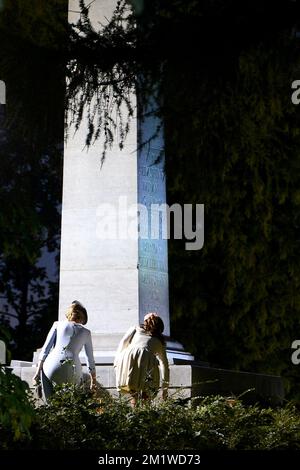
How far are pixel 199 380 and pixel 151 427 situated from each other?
4241mm

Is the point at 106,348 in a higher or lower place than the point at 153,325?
lower

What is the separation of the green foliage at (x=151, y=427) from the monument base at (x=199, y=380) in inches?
90.9

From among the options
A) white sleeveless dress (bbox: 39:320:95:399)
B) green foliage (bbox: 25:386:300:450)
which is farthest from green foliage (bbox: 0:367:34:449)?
white sleeveless dress (bbox: 39:320:95:399)

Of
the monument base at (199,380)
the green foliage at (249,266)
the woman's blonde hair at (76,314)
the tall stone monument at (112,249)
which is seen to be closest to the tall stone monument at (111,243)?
the tall stone monument at (112,249)

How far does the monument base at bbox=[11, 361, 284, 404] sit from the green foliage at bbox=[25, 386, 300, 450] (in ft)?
7.58

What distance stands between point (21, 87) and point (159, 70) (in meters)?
0.84

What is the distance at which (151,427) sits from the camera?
28.5 ft

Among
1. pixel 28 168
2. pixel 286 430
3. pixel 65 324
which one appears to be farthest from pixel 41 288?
pixel 286 430

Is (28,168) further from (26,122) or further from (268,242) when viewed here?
(26,122)

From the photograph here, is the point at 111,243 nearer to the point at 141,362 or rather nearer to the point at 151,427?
the point at 141,362

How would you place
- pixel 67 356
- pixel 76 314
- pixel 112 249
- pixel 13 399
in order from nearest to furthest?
1. pixel 13 399
2. pixel 67 356
3. pixel 76 314
4. pixel 112 249

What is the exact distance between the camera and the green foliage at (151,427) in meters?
8.45

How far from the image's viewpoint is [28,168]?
27.8 metres

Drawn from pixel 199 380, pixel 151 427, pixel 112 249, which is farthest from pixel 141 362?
pixel 151 427
